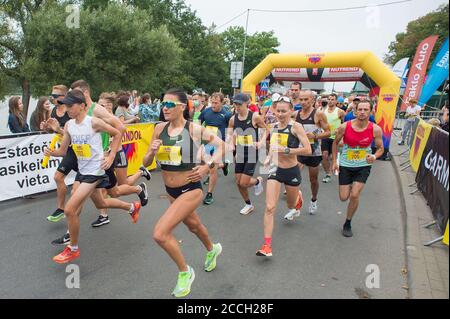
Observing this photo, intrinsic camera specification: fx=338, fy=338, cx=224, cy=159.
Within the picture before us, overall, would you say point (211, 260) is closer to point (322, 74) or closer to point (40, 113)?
point (40, 113)

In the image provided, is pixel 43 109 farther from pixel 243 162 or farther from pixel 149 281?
pixel 149 281

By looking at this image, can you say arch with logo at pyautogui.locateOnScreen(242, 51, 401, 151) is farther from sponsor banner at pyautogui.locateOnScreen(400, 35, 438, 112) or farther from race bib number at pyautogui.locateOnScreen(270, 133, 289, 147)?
race bib number at pyautogui.locateOnScreen(270, 133, 289, 147)

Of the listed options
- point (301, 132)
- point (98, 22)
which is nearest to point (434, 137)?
point (301, 132)

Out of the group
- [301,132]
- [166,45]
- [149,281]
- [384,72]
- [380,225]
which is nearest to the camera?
[149,281]

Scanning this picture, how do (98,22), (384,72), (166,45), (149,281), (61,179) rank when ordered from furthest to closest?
(166,45) < (98,22) < (384,72) < (61,179) < (149,281)

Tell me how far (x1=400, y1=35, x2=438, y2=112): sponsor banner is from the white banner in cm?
1318

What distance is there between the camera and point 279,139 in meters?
4.38

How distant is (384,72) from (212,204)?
27.4 feet

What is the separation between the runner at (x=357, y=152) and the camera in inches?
181

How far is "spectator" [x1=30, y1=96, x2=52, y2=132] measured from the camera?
6.41 metres

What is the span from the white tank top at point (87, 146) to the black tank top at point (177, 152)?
94 centimetres

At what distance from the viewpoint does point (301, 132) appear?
429 cm

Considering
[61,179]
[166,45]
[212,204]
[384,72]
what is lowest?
[212,204]

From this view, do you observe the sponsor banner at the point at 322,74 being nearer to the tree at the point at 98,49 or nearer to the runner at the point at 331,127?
the tree at the point at 98,49
